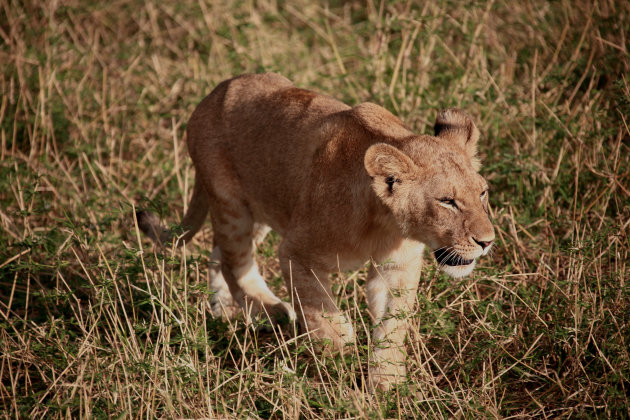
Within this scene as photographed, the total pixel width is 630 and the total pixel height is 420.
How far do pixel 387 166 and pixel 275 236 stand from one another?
7.41 ft

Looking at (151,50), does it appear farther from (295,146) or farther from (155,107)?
(295,146)

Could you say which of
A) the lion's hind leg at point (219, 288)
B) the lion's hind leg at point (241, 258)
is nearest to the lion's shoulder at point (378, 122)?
the lion's hind leg at point (241, 258)

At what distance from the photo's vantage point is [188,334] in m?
3.82

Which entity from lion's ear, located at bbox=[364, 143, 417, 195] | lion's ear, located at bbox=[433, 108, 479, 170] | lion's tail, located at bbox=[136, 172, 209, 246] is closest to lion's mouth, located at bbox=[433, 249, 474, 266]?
lion's ear, located at bbox=[364, 143, 417, 195]

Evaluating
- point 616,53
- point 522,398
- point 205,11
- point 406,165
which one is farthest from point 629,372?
point 205,11

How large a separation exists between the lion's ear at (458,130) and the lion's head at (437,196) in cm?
20

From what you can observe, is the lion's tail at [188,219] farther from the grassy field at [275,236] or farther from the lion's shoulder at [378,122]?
the lion's shoulder at [378,122]

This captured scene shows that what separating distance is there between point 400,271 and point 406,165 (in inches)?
29.1

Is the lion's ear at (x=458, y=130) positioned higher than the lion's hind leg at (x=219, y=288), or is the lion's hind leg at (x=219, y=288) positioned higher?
the lion's ear at (x=458, y=130)

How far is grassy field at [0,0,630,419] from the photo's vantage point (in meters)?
3.83

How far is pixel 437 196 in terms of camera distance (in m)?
3.81

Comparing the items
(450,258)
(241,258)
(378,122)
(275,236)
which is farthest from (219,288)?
(450,258)

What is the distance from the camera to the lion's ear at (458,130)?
166 inches

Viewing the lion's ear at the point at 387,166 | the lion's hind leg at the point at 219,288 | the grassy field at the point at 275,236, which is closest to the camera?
the lion's ear at the point at 387,166
